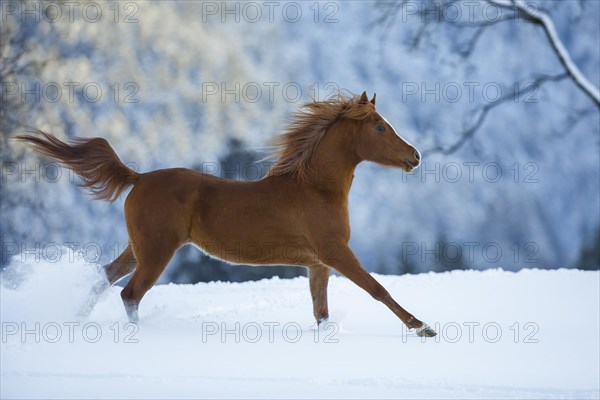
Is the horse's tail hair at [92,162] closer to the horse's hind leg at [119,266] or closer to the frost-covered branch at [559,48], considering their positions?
the horse's hind leg at [119,266]

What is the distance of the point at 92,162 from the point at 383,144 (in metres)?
1.87

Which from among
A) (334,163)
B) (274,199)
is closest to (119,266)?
(274,199)

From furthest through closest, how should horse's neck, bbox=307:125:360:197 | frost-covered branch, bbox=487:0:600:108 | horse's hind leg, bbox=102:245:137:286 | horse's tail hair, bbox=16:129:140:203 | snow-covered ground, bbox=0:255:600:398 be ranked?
1. frost-covered branch, bbox=487:0:600:108
2. horse's hind leg, bbox=102:245:137:286
3. horse's tail hair, bbox=16:129:140:203
4. horse's neck, bbox=307:125:360:197
5. snow-covered ground, bbox=0:255:600:398

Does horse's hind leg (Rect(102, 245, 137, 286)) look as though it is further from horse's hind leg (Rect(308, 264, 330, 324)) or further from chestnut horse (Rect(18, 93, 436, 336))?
horse's hind leg (Rect(308, 264, 330, 324))

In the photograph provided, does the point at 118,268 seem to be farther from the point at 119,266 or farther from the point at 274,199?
the point at 274,199

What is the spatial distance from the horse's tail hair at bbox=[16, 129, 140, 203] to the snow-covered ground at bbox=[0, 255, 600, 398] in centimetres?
61

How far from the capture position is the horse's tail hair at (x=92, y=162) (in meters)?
4.71

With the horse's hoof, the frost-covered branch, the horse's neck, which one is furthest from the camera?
the frost-covered branch

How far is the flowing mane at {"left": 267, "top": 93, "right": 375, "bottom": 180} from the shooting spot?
4.60m

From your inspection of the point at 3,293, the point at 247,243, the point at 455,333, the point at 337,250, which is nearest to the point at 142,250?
the point at 247,243

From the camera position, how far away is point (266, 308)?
552 cm

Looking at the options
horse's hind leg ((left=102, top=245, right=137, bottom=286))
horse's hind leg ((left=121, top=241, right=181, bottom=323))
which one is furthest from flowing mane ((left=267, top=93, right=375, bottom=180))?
horse's hind leg ((left=102, top=245, right=137, bottom=286))

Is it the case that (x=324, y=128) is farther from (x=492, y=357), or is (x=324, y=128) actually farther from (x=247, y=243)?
(x=492, y=357)

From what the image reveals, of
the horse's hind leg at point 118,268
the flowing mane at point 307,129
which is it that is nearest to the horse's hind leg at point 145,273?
the horse's hind leg at point 118,268
